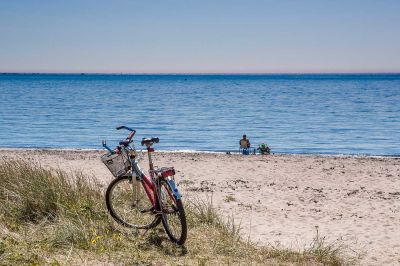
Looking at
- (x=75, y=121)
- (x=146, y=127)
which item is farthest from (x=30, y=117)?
(x=146, y=127)

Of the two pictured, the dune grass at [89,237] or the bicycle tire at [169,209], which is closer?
the dune grass at [89,237]

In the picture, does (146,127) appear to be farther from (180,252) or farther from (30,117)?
(180,252)

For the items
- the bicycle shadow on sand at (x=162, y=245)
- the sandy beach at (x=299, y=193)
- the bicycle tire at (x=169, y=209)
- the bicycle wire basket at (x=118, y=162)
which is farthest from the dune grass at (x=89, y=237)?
the sandy beach at (x=299, y=193)

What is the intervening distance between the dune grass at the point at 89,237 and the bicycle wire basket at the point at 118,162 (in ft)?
2.68

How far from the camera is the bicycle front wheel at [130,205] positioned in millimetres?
8570

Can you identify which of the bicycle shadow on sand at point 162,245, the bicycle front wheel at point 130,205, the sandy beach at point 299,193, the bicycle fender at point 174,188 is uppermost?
the bicycle fender at point 174,188

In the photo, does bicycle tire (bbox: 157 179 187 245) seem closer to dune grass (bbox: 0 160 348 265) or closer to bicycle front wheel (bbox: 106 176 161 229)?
dune grass (bbox: 0 160 348 265)

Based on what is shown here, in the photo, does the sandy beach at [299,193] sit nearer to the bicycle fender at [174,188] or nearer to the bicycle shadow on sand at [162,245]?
the bicycle shadow on sand at [162,245]

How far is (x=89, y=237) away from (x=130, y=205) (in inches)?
66.2

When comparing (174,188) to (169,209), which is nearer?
(174,188)

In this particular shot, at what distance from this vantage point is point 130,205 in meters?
9.42

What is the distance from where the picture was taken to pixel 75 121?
4684 centimetres

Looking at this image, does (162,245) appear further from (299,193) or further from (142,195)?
(299,193)

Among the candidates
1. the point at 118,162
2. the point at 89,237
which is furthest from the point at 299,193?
the point at 89,237
